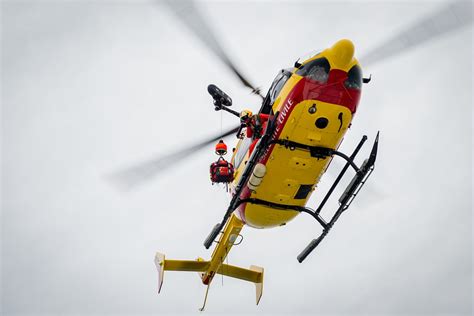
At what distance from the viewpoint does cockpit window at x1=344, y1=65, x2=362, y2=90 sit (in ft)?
34.4

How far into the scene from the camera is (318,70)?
10.4 m

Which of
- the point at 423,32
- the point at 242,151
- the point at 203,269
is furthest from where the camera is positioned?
the point at 203,269

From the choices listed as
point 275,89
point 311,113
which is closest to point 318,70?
point 311,113

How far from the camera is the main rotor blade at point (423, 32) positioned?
934 cm

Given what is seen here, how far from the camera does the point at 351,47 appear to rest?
10.2m

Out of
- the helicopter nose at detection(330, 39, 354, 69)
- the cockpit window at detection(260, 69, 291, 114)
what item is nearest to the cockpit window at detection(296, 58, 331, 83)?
the helicopter nose at detection(330, 39, 354, 69)

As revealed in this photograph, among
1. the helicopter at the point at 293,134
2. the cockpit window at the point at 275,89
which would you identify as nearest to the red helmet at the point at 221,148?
the helicopter at the point at 293,134

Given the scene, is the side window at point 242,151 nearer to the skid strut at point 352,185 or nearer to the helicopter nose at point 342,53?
the skid strut at point 352,185

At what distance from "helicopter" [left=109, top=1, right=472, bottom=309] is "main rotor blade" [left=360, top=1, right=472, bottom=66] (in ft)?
0.08

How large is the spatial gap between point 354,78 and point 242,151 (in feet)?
12.7

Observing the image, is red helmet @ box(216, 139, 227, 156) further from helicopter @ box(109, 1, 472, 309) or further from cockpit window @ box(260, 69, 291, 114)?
cockpit window @ box(260, 69, 291, 114)

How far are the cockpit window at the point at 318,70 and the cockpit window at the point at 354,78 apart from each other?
0.48 metres

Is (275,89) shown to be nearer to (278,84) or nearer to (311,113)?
(278,84)

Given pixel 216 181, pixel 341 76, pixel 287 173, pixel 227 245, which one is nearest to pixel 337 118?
pixel 341 76
